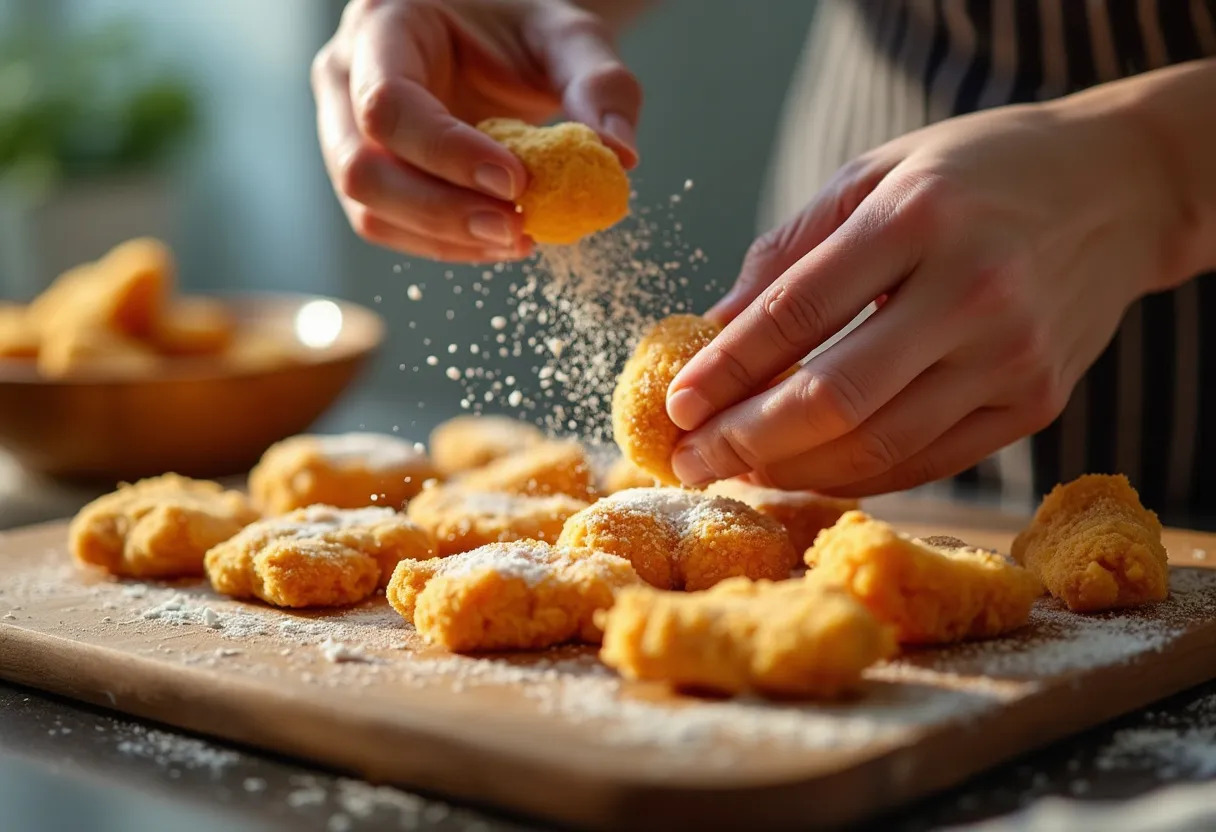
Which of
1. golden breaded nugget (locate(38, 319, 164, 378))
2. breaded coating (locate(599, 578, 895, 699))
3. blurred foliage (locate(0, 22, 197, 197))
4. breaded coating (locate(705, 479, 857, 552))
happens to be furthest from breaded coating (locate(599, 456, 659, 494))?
blurred foliage (locate(0, 22, 197, 197))

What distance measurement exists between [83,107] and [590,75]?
2.61 meters

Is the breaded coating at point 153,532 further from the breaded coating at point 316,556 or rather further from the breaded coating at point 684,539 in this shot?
the breaded coating at point 684,539

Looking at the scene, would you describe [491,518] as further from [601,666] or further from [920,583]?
[920,583]

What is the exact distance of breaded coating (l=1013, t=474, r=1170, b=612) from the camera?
3.77ft

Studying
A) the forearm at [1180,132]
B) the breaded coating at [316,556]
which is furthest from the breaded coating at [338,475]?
the forearm at [1180,132]

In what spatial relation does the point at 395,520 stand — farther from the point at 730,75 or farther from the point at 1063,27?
the point at 730,75

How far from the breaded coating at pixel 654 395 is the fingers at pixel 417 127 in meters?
0.19

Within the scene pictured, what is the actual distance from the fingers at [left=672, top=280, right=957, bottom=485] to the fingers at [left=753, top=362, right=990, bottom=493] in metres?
0.04

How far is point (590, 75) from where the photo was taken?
1478 millimetres

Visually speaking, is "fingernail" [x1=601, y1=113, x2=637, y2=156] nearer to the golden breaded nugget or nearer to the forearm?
the forearm

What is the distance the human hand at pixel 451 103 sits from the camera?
133cm

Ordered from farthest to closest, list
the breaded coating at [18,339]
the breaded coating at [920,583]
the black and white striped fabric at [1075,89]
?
the breaded coating at [18,339]
the black and white striped fabric at [1075,89]
the breaded coating at [920,583]

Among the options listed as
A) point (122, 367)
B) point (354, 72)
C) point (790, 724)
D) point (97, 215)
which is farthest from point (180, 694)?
point (97, 215)

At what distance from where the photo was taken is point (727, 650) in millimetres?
916
